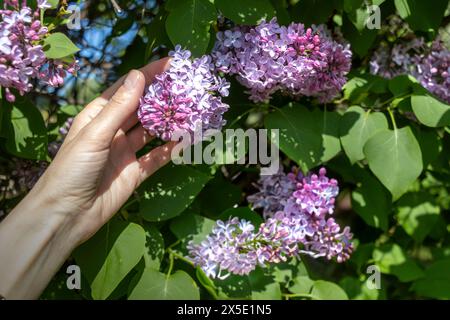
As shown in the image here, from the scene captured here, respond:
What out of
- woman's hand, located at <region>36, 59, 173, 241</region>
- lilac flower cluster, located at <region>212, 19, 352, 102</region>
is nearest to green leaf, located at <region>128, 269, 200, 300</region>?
woman's hand, located at <region>36, 59, 173, 241</region>

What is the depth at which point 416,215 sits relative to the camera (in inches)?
96.2

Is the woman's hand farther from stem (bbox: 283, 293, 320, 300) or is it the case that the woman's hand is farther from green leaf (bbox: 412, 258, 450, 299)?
green leaf (bbox: 412, 258, 450, 299)

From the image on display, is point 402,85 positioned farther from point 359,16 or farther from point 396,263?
point 396,263

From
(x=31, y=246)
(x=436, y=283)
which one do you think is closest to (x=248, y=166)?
(x=31, y=246)

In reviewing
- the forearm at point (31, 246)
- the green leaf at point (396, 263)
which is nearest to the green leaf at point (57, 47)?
the forearm at point (31, 246)

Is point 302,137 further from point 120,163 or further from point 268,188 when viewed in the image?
point 120,163

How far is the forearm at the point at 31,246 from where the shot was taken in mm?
1606

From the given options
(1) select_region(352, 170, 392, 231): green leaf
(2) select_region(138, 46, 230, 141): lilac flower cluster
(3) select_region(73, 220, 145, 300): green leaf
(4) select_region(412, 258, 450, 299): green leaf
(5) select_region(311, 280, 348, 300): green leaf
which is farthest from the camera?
(4) select_region(412, 258, 450, 299): green leaf

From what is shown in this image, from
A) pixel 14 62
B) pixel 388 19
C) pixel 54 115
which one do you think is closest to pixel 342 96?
pixel 388 19

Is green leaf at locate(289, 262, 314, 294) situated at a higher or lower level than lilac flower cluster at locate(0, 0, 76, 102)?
lower

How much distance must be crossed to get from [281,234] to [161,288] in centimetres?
38

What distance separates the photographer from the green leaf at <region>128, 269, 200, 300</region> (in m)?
1.81

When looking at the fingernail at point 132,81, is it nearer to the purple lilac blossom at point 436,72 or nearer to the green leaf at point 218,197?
the green leaf at point 218,197

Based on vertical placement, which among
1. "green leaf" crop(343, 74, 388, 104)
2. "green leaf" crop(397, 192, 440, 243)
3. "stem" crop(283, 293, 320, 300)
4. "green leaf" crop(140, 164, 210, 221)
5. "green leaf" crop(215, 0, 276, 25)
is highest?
"green leaf" crop(215, 0, 276, 25)
